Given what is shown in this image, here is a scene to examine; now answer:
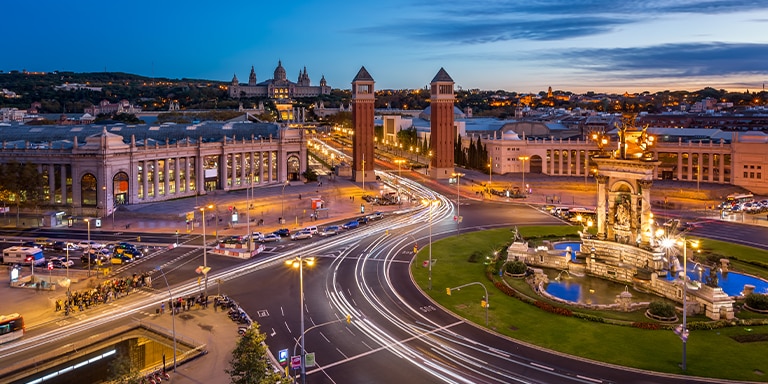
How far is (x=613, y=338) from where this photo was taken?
46500 mm

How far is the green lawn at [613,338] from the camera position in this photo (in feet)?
136

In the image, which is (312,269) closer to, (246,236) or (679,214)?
(246,236)

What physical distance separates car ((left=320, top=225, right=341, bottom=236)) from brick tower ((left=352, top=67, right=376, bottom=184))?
183ft

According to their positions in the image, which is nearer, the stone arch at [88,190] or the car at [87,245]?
the car at [87,245]

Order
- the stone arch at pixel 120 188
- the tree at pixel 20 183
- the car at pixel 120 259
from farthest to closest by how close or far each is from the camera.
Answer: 1. the stone arch at pixel 120 188
2. the tree at pixel 20 183
3. the car at pixel 120 259

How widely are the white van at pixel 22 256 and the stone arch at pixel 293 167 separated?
73523mm

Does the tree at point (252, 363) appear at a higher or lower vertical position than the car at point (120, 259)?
higher

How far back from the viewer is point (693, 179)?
432 feet

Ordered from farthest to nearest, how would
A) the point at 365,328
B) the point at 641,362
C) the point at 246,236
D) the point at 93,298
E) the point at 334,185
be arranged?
the point at 334,185
the point at 246,236
the point at 93,298
the point at 365,328
the point at 641,362

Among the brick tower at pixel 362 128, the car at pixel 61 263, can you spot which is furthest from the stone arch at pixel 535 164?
the car at pixel 61 263

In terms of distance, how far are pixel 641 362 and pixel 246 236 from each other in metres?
56.1

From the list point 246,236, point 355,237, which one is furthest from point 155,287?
point 355,237

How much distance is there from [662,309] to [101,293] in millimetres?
49223

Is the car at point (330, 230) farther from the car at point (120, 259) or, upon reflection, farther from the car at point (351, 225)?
the car at point (120, 259)
